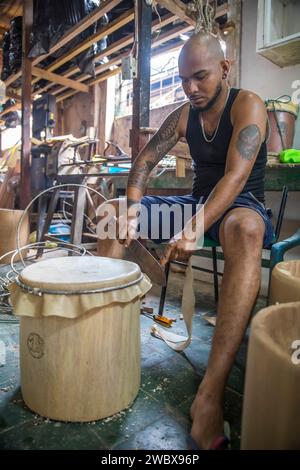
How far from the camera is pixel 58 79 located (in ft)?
18.4

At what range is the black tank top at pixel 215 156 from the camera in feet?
4.89

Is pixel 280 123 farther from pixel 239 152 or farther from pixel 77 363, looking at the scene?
pixel 77 363

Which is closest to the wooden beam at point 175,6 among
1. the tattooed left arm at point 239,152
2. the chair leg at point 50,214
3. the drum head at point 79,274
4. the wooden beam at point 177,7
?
the wooden beam at point 177,7

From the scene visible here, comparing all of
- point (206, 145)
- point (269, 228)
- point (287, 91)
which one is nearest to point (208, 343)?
point (269, 228)

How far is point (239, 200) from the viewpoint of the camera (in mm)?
1374

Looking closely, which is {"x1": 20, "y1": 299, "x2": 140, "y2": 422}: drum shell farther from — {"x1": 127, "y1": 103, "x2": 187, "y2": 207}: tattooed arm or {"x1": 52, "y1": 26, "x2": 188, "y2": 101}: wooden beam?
{"x1": 52, "y1": 26, "x2": 188, "y2": 101}: wooden beam

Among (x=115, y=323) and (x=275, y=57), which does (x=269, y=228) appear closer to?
(x=115, y=323)

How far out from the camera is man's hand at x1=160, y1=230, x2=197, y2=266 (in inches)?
44.3

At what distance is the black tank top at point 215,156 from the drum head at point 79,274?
743mm

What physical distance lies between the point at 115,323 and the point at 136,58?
2057mm

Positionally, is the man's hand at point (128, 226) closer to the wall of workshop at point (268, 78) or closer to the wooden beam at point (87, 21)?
the wall of workshop at point (268, 78)

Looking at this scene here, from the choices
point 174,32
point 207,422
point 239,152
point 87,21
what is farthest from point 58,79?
point 207,422

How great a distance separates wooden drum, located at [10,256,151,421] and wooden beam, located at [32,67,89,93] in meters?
5.39

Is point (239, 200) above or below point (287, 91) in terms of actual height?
below
